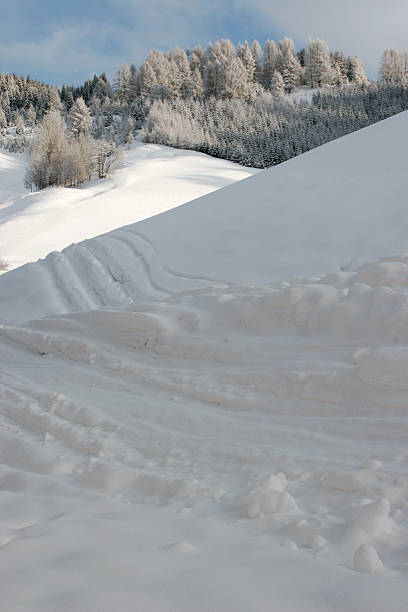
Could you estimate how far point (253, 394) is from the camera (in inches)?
65.7

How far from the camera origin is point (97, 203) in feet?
35.6

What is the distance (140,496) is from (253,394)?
2.06 ft

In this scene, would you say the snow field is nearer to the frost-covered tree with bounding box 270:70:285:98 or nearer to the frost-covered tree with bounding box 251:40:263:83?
the frost-covered tree with bounding box 270:70:285:98

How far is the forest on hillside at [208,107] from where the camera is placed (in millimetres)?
14492

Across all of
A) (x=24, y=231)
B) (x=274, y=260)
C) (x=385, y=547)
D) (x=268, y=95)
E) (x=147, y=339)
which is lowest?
(x=385, y=547)

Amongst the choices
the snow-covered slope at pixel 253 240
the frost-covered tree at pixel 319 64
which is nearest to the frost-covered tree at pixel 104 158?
the snow-covered slope at pixel 253 240

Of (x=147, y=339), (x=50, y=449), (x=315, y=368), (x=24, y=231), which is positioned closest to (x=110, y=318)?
(x=147, y=339)

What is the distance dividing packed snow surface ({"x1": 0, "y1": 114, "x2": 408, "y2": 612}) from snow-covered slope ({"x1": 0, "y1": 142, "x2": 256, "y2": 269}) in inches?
229

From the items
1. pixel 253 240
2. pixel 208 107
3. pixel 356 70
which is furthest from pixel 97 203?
pixel 356 70

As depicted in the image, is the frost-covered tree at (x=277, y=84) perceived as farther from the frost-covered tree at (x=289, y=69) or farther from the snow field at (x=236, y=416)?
the snow field at (x=236, y=416)

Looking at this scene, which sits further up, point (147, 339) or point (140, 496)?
point (147, 339)

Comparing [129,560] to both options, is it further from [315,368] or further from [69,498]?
[315,368]

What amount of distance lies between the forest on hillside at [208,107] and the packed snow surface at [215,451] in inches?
507

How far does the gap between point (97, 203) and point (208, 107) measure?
68.5 ft
